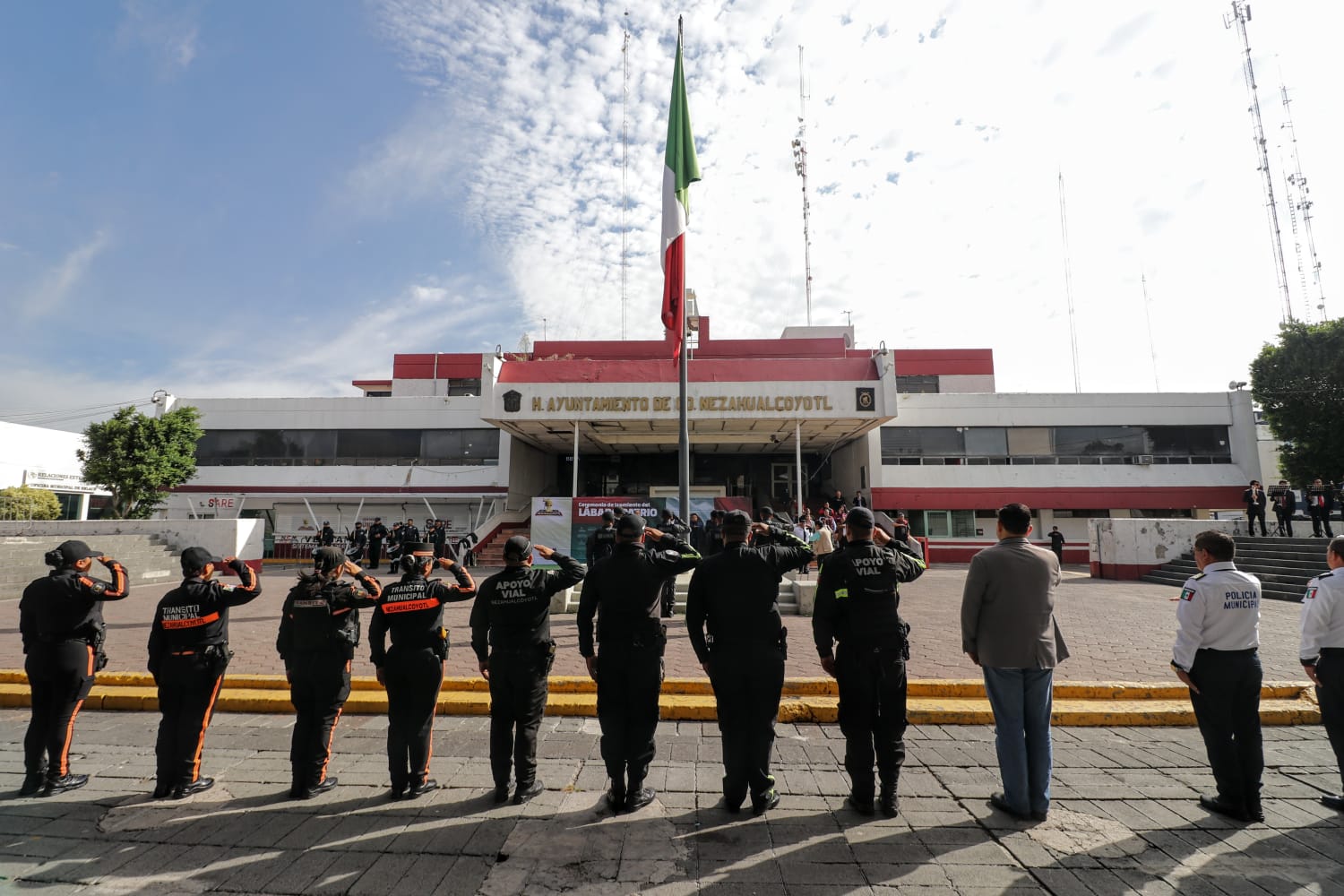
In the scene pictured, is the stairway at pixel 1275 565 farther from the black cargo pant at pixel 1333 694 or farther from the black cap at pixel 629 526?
the black cap at pixel 629 526

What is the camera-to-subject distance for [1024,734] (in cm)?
355

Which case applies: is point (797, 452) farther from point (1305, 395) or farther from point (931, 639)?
point (1305, 395)

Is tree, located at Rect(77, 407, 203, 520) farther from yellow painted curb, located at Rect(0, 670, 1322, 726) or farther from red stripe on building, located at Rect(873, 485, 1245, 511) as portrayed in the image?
red stripe on building, located at Rect(873, 485, 1245, 511)

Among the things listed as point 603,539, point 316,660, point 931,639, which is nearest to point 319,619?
point 316,660

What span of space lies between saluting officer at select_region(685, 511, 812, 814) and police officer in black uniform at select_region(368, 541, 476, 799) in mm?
1546

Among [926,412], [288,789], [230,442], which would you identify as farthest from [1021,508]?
[230,442]

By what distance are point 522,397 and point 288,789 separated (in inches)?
634

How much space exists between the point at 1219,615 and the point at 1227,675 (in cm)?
35

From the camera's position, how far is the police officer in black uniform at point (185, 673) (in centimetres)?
383

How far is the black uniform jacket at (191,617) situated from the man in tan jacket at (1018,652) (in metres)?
4.56

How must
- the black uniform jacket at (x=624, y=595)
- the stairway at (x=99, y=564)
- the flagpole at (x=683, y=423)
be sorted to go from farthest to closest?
the stairway at (x=99, y=564)
the flagpole at (x=683, y=423)
the black uniform jacket at (x=624, y=595)

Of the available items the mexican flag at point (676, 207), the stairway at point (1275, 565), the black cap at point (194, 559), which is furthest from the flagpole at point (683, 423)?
the stairway at point (1275, 565)

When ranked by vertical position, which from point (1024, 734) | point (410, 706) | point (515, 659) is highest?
point (515, 659)

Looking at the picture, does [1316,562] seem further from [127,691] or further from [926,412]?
[127,691]
